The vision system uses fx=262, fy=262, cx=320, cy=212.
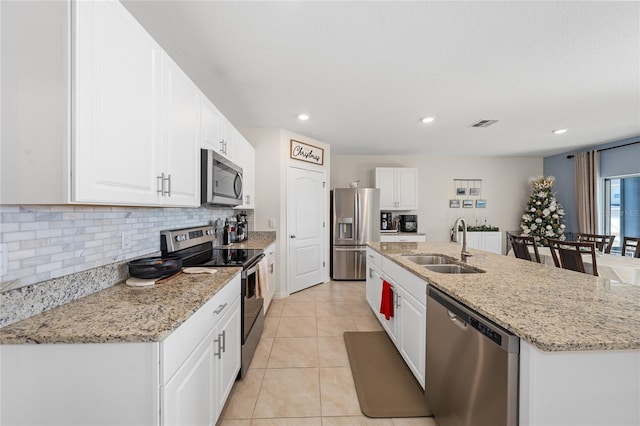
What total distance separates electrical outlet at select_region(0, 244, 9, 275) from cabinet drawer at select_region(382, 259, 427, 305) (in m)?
1.96

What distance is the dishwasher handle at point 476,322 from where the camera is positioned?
3.21ft

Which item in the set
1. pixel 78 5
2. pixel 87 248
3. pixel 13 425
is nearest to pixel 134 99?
pixel 78 5

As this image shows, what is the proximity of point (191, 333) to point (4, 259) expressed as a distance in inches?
27.7

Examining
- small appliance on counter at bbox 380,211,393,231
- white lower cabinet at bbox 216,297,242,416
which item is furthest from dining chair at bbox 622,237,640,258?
white lower cabinet at bbox 216,297,242,416

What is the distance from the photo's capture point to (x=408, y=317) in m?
1.95

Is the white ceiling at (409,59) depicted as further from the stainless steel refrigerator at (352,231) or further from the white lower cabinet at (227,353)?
the white lower cabinet at (227,353)

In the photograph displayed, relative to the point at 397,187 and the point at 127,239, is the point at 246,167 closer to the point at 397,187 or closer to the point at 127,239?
the point at 127,239

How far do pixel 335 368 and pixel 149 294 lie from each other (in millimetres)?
1537

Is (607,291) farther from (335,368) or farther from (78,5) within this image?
(78,5)

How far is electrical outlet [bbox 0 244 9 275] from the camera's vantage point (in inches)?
36.7

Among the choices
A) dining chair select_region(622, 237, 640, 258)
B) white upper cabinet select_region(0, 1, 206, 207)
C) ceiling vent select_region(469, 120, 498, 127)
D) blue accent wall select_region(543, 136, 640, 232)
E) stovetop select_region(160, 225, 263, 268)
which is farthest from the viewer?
blue accent wall select_region(543, 136, 640, 232)

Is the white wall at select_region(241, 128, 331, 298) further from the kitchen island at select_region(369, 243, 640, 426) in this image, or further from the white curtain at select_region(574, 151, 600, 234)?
the white curtain at select_region(574, 151, 600, 234)

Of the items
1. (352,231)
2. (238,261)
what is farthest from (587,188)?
(238,261)

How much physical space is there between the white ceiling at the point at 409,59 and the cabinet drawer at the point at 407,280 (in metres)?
1.63
